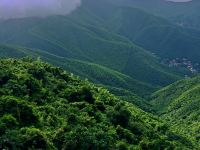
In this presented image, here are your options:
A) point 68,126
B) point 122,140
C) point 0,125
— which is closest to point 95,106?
point 122,140

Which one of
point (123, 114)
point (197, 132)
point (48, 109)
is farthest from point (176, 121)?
point (48, 109)

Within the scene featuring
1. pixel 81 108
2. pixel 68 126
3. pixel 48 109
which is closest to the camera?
pixel 68 126

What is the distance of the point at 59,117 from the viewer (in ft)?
245

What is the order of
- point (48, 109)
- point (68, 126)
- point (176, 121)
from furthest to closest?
point (176, 121) → point (48, 109) → point (68, 126)

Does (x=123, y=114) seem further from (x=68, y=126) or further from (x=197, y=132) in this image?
(x=197, y=132)

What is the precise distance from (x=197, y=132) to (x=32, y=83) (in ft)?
244

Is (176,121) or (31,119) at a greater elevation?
(31,119)

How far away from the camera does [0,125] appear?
61.2 metres

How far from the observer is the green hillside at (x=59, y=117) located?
6293 centimetres

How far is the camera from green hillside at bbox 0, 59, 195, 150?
62.9 meters

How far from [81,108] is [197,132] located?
71.2 meters

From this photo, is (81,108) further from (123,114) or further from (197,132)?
(197,132)

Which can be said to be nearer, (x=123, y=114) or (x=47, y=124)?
(x=47, y=124)

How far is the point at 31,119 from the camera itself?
68.6 m
